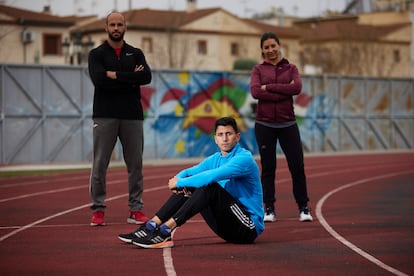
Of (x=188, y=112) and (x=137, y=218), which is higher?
(x=137, y=218)

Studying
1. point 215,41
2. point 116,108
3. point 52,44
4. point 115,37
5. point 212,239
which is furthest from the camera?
point 215,41

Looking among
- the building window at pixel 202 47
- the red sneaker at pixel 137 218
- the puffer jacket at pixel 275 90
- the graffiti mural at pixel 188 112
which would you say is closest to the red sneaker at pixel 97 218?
the red sneaker at pixel 137 218

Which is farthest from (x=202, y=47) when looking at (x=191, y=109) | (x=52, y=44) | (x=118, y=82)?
(x=118, y=82)

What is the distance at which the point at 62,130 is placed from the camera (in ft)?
108

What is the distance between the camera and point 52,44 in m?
81.6

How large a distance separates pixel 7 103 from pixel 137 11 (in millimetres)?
54621

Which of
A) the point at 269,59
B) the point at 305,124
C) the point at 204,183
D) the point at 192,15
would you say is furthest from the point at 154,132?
the point at 192,15

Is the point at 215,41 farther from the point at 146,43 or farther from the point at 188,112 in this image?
the point at 188,112

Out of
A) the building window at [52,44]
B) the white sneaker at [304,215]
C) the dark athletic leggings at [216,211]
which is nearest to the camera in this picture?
the dark athletic leggings at [216,211]

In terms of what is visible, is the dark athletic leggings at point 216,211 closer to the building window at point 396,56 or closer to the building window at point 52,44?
the building window at point 52,44

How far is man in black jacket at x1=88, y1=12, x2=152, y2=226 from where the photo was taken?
42.1 ft

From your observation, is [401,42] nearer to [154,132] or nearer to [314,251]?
[154,132]

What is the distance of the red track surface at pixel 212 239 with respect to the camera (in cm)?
Answer: 933

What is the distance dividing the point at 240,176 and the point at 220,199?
382mm
